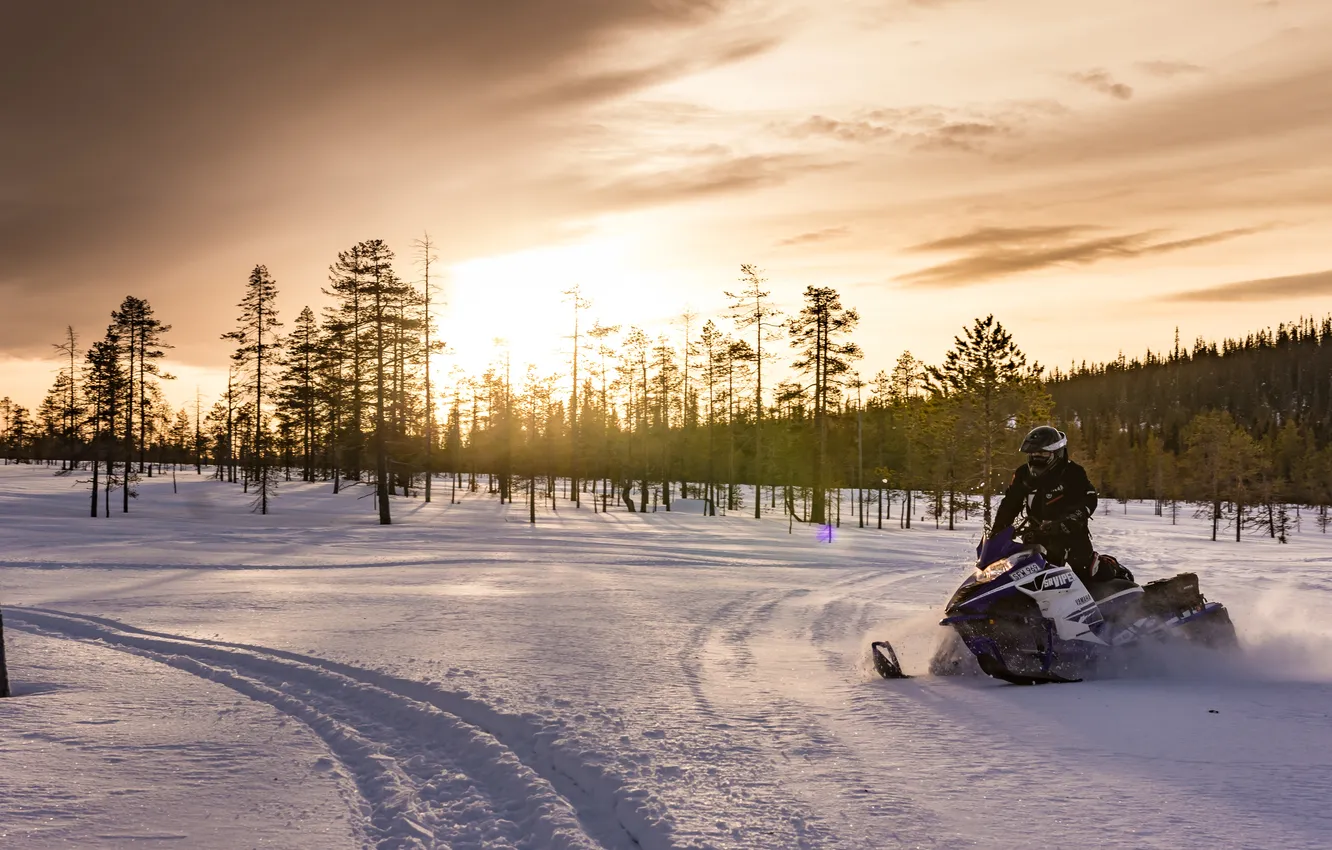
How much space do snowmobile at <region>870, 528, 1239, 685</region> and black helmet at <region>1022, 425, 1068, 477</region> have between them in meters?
0.94

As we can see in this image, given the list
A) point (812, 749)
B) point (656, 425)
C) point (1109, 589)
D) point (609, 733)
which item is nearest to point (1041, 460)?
point (1109, 589)

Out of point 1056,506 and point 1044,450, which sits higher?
point 1044,450

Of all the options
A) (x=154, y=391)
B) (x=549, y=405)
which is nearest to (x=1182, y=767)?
(x=154, y=391)

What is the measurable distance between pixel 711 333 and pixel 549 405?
24296 mm

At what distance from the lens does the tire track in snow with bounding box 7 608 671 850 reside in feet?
14.9

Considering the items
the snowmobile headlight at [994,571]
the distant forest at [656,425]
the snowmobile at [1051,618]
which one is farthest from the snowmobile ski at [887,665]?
the distant forest at [656,425]

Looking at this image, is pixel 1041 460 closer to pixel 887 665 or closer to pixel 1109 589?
A: pixel 1109 589

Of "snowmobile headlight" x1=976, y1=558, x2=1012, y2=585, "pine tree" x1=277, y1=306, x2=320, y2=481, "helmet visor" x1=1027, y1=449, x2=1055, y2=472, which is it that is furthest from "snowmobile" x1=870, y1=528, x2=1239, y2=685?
"pine tree" x1=277, y1=306, x2=320, y2=481

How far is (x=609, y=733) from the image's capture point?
20.7ft

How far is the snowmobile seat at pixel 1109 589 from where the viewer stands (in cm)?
771

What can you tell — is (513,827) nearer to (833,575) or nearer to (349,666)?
(349,666)

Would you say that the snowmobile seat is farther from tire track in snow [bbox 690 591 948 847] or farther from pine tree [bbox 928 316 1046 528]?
pine tree [bbox 928 316 1046 528]

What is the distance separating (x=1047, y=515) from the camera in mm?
7633

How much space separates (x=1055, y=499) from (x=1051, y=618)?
1.12m
